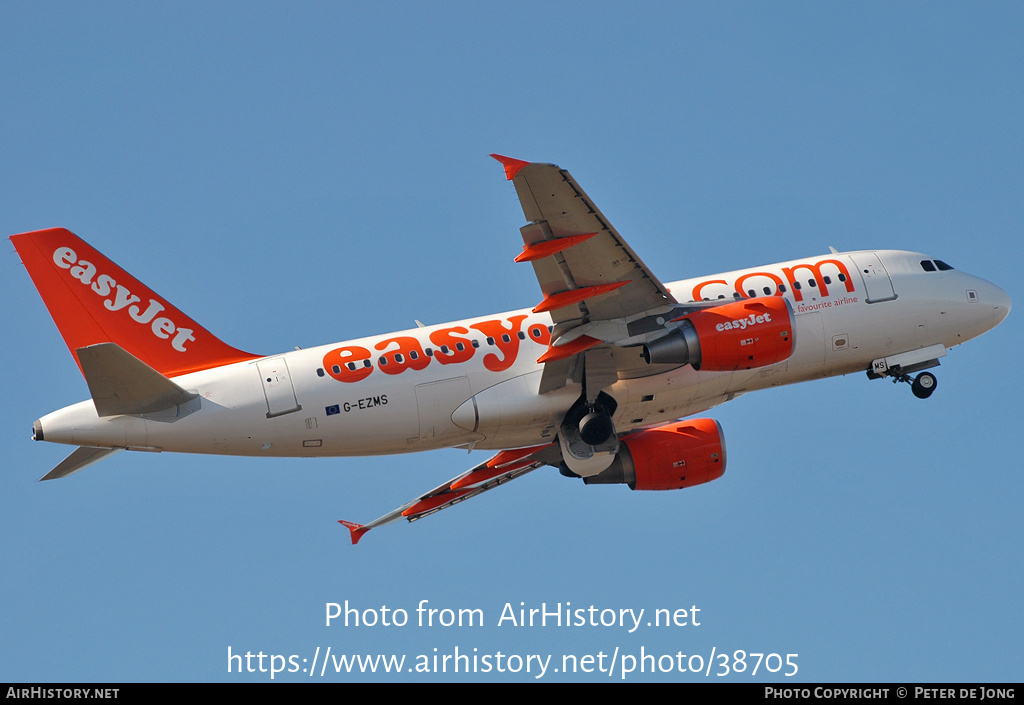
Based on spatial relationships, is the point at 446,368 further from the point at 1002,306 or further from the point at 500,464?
the point at 1002,306

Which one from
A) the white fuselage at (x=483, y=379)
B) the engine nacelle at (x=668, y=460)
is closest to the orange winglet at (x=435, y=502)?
the engine nacelle at (x=668, y=460)

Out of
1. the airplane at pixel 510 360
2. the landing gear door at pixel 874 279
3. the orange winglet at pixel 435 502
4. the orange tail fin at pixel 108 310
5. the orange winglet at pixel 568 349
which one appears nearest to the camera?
the airplane at pixel 510 360

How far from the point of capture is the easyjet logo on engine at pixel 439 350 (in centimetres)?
3123

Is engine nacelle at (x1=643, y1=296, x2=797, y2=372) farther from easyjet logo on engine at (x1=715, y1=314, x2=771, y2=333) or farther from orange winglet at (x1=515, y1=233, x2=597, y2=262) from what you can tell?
orange winglet at (x1=515, y1=233, x2=597, y2=262)

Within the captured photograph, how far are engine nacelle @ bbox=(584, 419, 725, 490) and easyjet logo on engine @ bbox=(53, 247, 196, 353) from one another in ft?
41.1

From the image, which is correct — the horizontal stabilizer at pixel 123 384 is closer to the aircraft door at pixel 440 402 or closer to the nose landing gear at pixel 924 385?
the aircraft door at pixel 440 402

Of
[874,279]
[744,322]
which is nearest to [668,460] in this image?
[744,322]

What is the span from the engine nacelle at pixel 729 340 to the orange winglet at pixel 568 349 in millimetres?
1495

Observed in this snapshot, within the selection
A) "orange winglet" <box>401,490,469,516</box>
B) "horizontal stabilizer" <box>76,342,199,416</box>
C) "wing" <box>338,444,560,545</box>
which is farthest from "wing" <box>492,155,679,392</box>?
"horizontal stabilizer" <box>76,342,199,416</box>

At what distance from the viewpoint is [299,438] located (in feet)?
101

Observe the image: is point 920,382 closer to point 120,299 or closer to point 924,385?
point 924,385

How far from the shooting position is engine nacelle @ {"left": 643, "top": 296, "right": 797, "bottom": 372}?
3055 centimetres

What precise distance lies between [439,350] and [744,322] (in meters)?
7.96

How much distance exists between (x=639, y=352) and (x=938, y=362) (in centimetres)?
978
